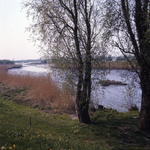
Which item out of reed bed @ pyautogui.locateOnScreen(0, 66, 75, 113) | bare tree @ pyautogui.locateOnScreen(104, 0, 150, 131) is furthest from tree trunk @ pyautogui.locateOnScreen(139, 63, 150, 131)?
reed bed @ pyautogui.locateOnScreen(0, 66, 75, 113)

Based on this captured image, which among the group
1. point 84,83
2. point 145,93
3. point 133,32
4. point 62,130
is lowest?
point 62,130

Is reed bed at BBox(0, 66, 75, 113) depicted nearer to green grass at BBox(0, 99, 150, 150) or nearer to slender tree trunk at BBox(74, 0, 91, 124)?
slender tree trunk at BBox(74, 0, 91, 124)

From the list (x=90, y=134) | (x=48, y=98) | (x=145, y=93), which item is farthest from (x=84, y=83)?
(x=48, y=98)

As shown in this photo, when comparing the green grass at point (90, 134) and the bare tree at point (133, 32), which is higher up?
the bare tree at point (133, 32)

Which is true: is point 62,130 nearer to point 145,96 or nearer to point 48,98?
point 145,96

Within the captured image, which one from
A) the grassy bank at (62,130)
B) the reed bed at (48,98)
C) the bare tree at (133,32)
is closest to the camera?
the grassy bank at (62,130)

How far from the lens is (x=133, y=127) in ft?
33.9

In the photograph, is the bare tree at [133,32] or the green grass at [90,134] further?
the bare tree at [133,32]

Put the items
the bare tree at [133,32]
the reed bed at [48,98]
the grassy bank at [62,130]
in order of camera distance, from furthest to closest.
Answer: the reed bed at [48,98], the bare tree at [133,32], the grassy bank at [62,130]

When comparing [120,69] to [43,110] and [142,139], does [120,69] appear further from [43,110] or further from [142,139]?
[43,110]

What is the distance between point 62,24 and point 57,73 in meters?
2.67

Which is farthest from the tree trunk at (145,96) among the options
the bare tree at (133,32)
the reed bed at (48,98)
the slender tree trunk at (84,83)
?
the reed bed at (48,98)

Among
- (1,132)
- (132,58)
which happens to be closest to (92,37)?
(132,58)

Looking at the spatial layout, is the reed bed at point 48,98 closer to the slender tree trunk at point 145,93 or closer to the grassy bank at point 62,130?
the grassy bank at point 62,130
